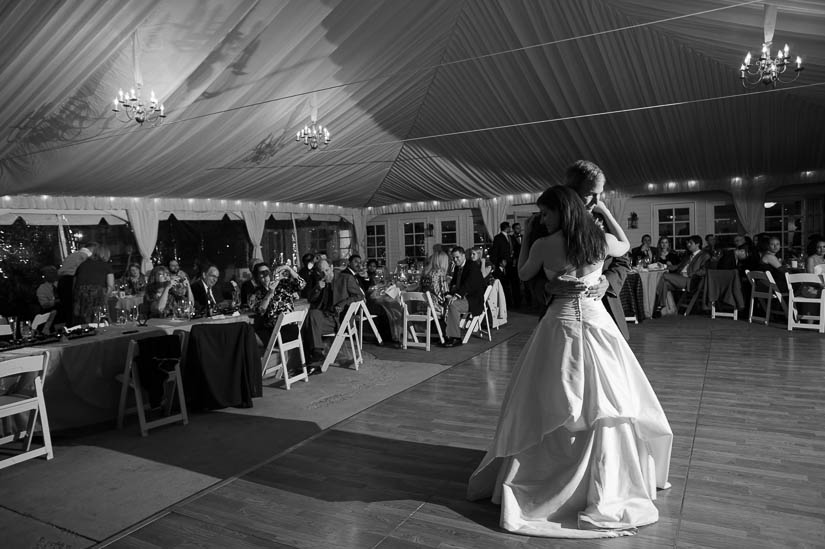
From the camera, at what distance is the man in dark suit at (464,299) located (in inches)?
275

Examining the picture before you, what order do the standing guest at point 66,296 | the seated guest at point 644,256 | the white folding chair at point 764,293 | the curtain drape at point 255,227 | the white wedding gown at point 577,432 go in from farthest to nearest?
the curtain drape at point 255,227 → the seated guest at point 644,256 → the white folding chair at point 764,293 → the standing guest at point 66,296 → the white wedding gown at point 577,432

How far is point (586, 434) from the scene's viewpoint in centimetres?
232

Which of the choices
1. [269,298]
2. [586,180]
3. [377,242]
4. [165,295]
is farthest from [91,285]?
[377,242]

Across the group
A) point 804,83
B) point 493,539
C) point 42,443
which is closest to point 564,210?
point 493,539

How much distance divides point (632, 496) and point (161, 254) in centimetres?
1176

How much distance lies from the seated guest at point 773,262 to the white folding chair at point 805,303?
0.74ft

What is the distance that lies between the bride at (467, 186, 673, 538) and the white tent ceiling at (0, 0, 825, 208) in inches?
153

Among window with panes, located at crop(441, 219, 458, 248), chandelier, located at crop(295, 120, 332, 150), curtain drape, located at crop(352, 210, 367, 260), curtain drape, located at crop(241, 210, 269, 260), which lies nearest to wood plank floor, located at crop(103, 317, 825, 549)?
chandelier, located at crop(295, 120, 332, 150)

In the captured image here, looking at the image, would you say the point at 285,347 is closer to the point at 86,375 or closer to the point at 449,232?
the point at 86,375

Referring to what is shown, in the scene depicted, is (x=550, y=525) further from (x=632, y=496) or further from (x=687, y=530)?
(x=687, y=530)

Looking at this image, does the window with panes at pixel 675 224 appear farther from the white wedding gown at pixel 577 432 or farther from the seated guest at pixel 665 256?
the white wedding gown at pixel 577 432

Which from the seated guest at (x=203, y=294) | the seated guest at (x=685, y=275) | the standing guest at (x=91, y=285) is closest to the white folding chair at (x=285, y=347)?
the seated guest at (x=203, y=294)

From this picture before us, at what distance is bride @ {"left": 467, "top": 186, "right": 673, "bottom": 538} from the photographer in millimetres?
2275

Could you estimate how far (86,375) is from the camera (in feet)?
13.4
